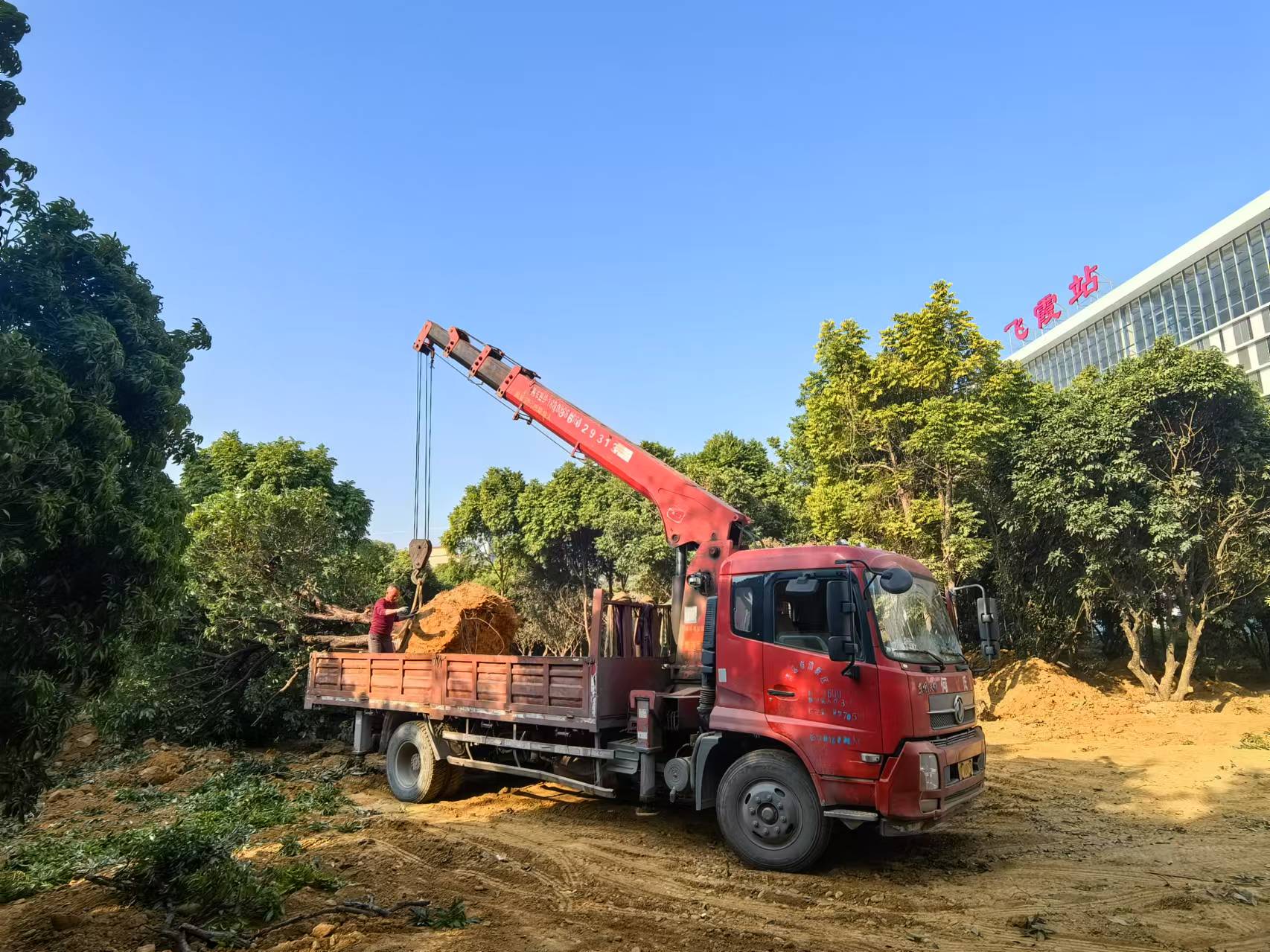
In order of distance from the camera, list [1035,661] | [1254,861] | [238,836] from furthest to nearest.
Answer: [1035,661]
[1254,861]
[238,836]

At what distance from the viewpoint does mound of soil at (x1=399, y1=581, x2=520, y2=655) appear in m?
11.3

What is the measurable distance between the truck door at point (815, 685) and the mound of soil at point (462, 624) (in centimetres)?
564

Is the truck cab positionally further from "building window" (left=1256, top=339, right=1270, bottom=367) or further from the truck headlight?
"building window" (left=1256, top=339, right=1270, bottom=367)

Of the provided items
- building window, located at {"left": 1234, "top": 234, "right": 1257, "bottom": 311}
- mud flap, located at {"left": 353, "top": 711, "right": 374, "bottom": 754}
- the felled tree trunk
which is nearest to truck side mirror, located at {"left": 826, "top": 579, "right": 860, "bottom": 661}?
mud flap, located at {"left": 353, "top": 711, "right": 374, "bottom": 754}

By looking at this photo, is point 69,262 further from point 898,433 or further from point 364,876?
point 898,433

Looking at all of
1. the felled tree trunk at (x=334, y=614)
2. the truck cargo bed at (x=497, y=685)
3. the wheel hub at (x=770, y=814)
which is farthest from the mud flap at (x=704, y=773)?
the felled tree trunk at (x=334, y=614)

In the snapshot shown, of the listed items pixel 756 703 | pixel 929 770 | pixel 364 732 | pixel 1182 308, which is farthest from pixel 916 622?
pixel 1182 308

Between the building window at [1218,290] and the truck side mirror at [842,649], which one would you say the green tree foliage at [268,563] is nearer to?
the truck side mirror at [842,649]

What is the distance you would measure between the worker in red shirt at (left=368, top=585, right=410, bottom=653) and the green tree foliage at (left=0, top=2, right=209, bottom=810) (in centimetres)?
591

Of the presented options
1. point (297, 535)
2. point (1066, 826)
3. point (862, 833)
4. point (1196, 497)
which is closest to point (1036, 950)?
point (862, 833)

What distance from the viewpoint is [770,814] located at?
6742 millimetres

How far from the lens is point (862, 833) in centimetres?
784

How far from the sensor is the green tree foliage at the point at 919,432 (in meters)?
17.2

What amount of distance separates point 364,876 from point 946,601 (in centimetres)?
580
